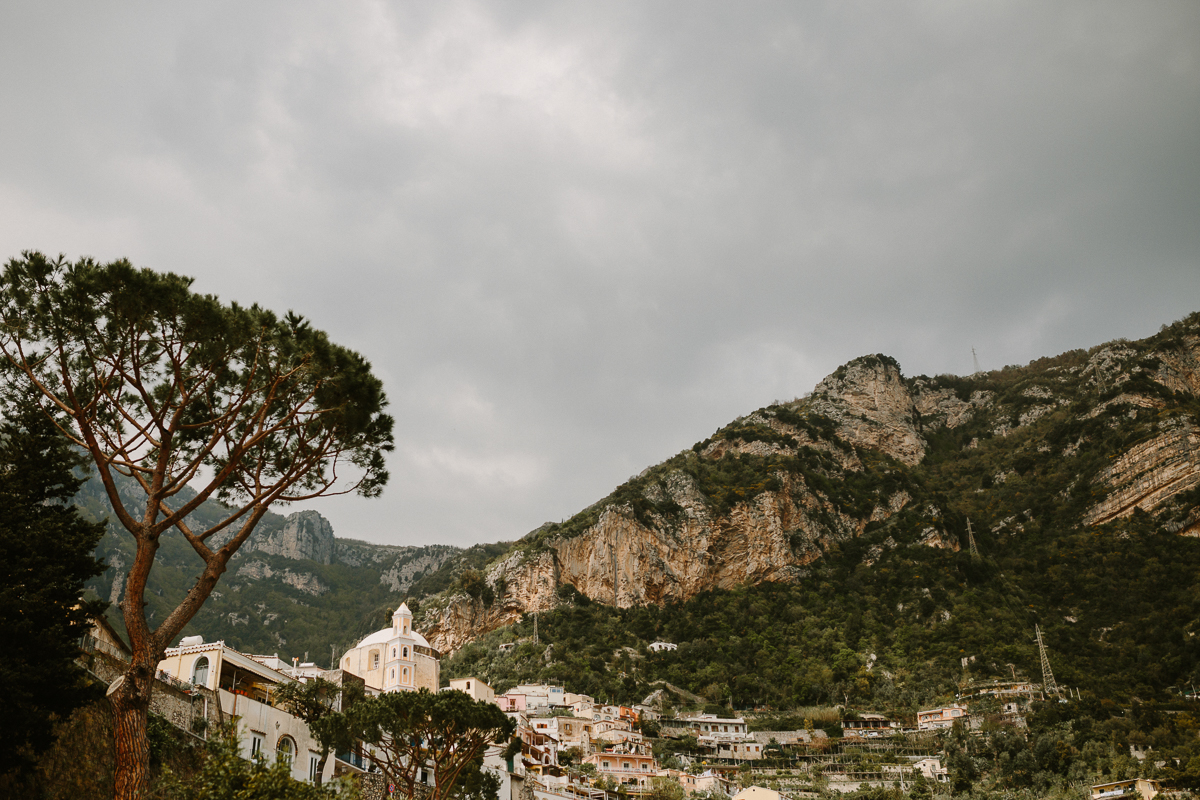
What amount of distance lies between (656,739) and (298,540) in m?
108

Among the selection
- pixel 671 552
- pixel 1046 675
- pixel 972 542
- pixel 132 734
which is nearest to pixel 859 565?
pixel 972 542

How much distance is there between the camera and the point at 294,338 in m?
16.8

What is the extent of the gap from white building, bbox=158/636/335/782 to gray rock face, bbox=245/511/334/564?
434 ft

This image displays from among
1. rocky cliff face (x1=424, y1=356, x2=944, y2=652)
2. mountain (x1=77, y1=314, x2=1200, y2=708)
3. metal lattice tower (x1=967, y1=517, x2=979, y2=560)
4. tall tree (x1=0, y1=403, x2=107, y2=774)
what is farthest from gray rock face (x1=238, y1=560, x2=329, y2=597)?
tall tree (x1=0, y1=403, x2=107, y2=774)

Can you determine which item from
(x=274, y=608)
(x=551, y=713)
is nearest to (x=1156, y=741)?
(x=551, y=713)

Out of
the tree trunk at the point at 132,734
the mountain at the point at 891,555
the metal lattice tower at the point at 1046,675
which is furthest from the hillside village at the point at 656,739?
the tree trunk at the point at 132,734

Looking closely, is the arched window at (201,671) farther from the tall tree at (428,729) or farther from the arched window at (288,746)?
the tall tree at (428,729)

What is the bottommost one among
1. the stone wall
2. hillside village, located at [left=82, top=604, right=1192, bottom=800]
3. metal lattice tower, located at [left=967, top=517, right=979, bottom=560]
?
hillside village, located at [left=82, top=604, right=1192, bottom=800]

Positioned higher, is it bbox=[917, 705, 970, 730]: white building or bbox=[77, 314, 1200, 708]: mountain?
bbox=[77, 314, 1200, 708]: mountain

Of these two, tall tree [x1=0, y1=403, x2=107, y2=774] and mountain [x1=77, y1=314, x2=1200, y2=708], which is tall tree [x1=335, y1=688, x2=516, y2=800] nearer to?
tall tree [x1=0, y1=403, x2=107, y2=774]

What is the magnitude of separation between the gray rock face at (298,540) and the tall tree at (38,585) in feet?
460

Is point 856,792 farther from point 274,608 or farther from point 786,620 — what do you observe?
point 274,608

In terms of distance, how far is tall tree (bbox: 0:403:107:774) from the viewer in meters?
13.6

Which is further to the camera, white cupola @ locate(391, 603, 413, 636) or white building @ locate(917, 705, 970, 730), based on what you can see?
white building @ locate(917, 705, 970, 730)
